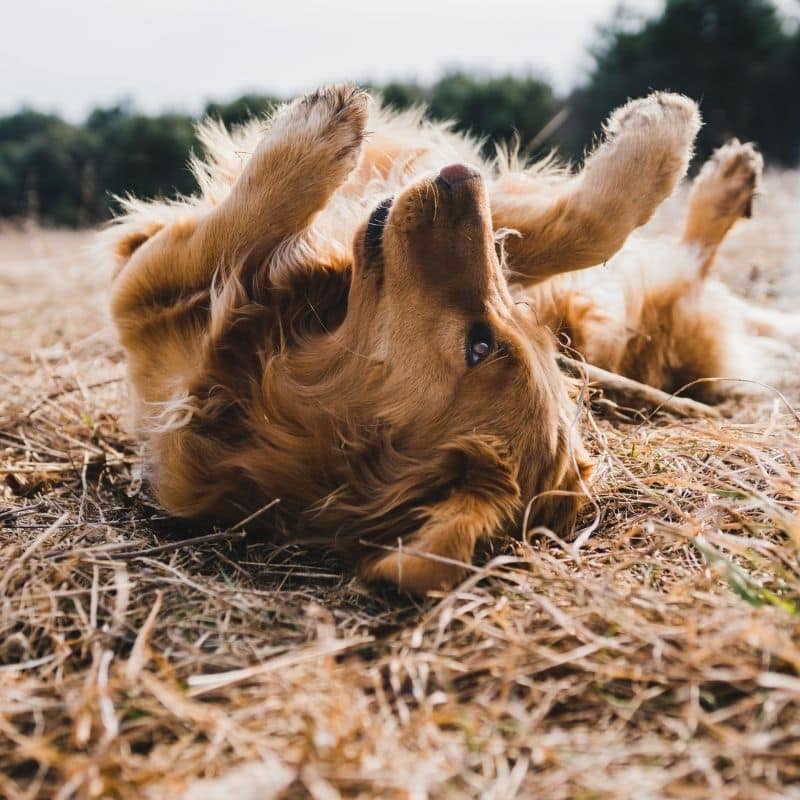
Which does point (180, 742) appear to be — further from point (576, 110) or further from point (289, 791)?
point (576, 110)

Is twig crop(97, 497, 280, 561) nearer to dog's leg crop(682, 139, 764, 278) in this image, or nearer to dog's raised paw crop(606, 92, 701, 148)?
dog's raised paw crop(606, 92, 701, 148)

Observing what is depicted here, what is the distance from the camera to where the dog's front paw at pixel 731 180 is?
361 cm

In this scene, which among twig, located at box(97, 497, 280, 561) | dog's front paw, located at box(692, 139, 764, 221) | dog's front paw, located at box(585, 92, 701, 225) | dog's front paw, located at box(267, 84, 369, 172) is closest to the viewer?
twig, located at box(97, 497, 280, 561)

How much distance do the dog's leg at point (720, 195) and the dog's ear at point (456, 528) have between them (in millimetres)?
2235

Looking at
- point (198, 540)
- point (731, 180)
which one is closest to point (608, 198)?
point (731, 180)

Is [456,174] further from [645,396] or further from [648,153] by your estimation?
[645,396]

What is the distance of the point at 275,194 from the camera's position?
246cm

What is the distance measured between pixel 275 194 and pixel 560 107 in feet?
69.8

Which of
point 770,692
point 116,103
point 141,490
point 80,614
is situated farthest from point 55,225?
point 770,692

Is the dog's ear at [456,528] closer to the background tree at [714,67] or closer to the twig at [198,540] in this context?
the twig at [198,540]

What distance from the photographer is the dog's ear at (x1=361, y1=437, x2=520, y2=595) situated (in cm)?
182

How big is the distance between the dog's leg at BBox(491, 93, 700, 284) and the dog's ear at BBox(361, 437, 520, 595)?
1.08 m

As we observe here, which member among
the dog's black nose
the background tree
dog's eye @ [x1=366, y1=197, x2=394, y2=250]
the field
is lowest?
the field

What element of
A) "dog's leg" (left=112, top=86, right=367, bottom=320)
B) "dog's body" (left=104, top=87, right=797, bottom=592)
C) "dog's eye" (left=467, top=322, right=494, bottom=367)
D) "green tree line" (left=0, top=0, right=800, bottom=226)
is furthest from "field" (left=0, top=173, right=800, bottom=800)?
"green tree line" (left=0, top=0, right=800, bottom=226)
